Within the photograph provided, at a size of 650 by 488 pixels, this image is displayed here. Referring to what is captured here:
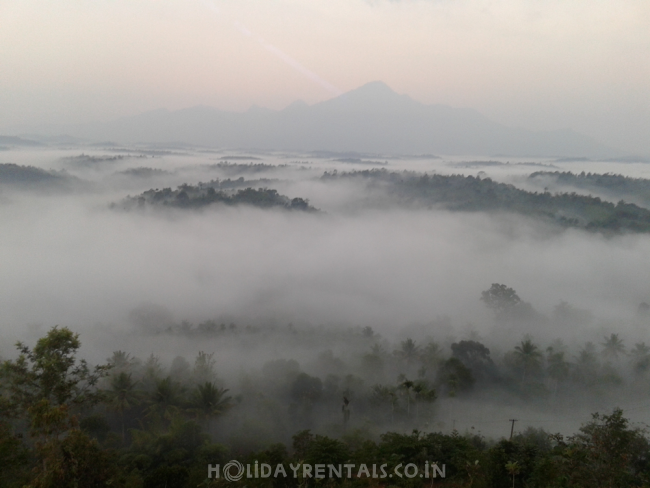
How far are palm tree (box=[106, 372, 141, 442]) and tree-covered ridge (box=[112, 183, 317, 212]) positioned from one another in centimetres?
8080

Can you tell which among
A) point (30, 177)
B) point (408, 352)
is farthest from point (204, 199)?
point (408, 352)

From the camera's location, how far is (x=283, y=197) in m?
114

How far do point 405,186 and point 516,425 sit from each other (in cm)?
11999

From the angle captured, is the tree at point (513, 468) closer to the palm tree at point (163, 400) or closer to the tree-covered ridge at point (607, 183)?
the palm tree at point (163, 400)

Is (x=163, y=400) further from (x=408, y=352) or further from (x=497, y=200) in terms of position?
(x=497, y=200)

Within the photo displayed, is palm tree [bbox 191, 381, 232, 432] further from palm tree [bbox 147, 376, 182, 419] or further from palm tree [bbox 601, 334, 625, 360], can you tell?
palm tree [bbox 601, 334, 625, 360]

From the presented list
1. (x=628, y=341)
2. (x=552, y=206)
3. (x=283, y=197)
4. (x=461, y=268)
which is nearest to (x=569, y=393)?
(x=628, y=341)

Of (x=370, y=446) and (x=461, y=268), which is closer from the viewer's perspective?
(x=370, y=446)

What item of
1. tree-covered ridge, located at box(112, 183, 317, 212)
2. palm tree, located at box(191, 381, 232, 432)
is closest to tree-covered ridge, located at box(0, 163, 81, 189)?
tree-covered ridge, located at box(112, 183, 317, 212)

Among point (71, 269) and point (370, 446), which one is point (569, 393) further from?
point (71, 269)

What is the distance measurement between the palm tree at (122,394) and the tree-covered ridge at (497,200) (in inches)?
3563

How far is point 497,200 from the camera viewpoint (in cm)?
11362

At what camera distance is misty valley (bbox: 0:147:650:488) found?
14469 millimetres

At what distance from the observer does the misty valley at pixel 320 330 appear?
14.5m
